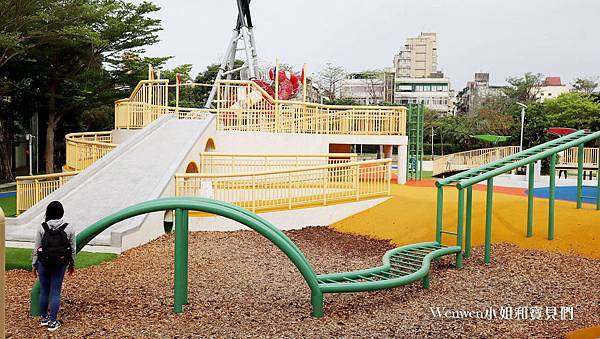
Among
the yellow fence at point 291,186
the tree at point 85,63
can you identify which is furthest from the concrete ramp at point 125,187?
the tree at point 85,63

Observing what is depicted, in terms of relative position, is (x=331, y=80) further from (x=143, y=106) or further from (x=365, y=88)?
(x=143, y=106)

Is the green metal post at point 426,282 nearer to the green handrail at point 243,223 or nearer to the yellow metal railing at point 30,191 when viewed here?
the green handrail at point 243,223

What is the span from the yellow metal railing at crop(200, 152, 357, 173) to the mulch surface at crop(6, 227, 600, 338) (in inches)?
204

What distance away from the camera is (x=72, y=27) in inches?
955

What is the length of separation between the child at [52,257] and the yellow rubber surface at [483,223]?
6.80 meters

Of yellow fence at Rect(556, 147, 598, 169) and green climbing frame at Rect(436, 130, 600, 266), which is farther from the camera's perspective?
yellow fence at Rect(556, 147, 598, 169)

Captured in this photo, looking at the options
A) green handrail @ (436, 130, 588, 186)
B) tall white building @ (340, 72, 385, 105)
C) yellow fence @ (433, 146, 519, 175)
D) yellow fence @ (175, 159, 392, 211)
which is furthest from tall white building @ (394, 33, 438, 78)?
green handrail @ (436, 130, 588, 186)

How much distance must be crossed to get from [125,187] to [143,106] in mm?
6179

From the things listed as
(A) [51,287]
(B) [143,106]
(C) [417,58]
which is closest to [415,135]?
(B) [143,106]

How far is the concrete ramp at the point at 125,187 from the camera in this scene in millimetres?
10727

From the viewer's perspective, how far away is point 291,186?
13922 millimetres

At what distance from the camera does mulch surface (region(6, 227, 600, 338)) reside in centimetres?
604

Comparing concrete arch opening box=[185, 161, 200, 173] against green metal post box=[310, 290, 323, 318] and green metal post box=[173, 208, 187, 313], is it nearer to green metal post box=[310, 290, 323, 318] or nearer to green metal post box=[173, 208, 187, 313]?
green metal post box=[173, 208, 187, 313]

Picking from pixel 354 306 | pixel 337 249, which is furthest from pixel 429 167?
pixel 354 306
